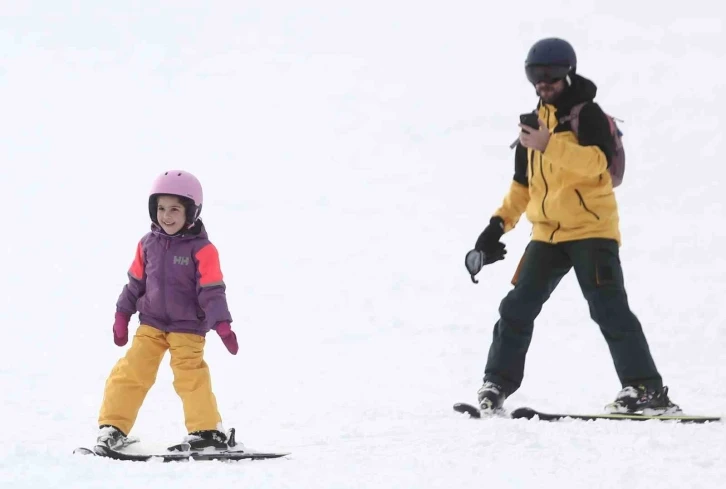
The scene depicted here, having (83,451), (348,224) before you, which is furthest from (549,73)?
(348,224)

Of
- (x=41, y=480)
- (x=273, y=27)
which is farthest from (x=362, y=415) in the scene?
(x=273, y=27)

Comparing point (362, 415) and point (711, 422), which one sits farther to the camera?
point (362, 415)

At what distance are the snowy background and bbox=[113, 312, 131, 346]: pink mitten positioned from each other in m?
0.57

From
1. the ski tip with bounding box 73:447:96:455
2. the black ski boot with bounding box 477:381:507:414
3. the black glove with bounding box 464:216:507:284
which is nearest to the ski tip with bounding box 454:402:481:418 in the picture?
the black ski boot with bounding box 477:381:507:414

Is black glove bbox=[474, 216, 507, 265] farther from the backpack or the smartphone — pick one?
the smartphone

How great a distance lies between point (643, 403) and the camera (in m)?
5.02

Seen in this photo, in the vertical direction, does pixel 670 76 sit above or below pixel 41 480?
above

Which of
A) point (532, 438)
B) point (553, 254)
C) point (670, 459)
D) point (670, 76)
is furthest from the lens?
point (670, 76)

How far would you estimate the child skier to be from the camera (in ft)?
15.2

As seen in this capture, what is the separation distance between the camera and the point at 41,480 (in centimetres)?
355

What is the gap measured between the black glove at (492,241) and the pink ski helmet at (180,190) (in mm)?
1808

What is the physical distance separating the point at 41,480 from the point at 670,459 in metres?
2.41

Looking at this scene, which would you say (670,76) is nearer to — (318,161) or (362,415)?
(318,161)

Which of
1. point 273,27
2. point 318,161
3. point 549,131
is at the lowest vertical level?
point 549,131
